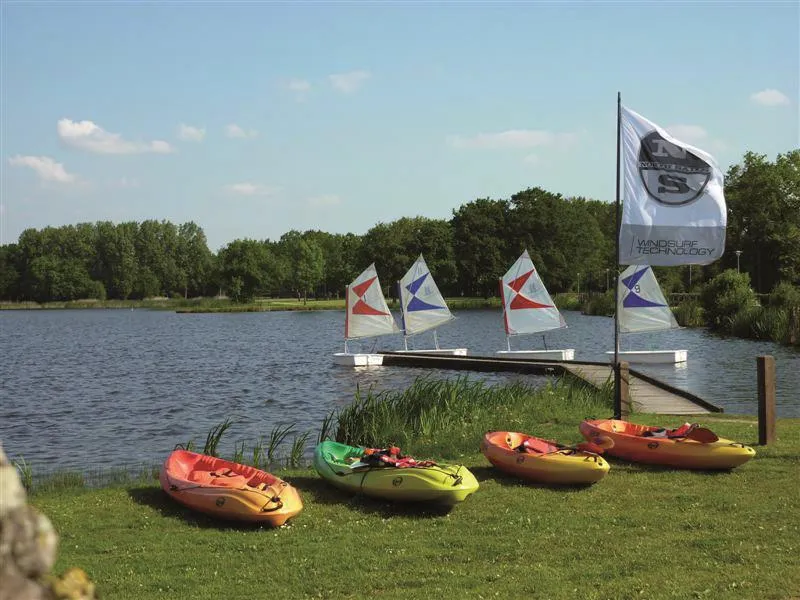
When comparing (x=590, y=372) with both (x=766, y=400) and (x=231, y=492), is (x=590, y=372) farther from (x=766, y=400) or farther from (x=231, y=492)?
(x=231, y=492)

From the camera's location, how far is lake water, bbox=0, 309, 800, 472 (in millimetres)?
20938

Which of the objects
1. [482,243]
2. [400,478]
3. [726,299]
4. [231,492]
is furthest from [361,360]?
[482,243]

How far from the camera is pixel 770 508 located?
9.77 meters

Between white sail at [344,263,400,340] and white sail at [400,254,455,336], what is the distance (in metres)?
0.82

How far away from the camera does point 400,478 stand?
33.4 ft

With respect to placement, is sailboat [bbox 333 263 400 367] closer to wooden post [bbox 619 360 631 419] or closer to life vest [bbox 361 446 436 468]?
wooden post [bbox 619 360 631 419]

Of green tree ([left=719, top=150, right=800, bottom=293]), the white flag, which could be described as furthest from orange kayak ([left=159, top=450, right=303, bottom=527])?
green tree ([left=719, top=150, right=800, bottom=293])

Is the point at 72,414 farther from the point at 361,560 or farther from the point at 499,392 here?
the point at 361,560

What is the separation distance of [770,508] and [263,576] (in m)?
5.87

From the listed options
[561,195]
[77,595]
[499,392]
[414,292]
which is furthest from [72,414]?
[561,195]

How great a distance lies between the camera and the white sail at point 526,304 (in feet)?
119

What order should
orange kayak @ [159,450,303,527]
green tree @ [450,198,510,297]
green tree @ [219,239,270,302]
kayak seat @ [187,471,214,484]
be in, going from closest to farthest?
orange kayak @ [159,450,303,527]
kayak seat @ [187,471,214,484]
green tree @ [450,198,510,297]
green tree @ [219,239,270,302]

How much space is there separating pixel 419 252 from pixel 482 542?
344 ft

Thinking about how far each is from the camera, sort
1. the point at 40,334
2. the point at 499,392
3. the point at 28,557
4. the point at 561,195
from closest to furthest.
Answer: the point at 28,557
the point at 499,392
the point at 40,334
the point at 561,195
